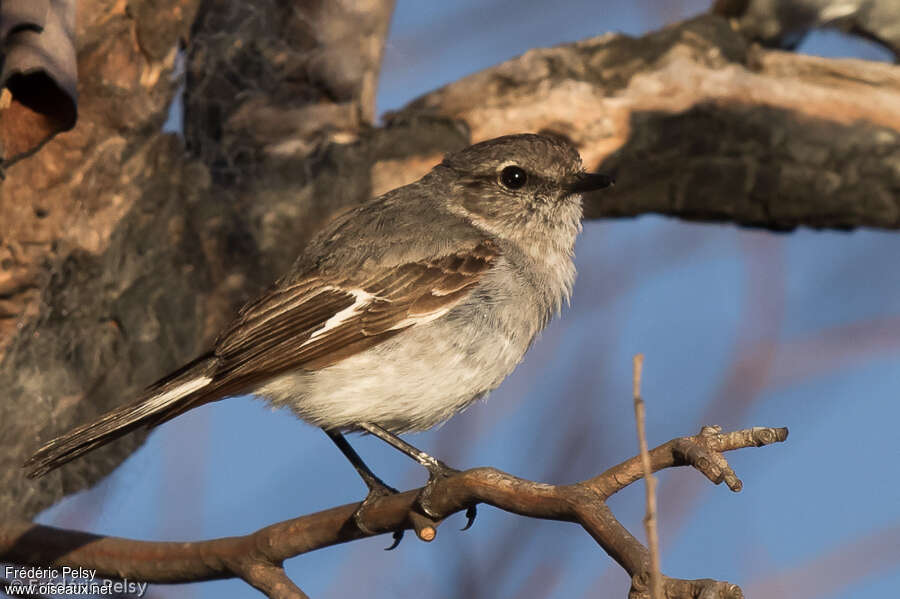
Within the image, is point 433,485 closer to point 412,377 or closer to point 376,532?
point 376,532

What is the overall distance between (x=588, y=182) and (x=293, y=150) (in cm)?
159

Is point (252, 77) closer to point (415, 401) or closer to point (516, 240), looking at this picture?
point (516, 240)

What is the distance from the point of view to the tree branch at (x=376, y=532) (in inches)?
85.4

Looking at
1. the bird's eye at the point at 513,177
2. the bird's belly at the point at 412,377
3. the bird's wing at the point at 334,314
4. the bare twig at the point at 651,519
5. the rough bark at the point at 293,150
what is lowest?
the bare twig at the point at 651,519

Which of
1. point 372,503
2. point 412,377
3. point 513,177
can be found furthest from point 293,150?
point 372,503

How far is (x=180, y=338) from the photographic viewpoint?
487 cm

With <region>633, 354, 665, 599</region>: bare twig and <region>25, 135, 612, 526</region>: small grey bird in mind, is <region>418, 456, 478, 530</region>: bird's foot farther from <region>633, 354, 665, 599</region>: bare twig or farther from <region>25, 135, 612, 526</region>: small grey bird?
<region>633, 354, 665, 599</region>: bare twig

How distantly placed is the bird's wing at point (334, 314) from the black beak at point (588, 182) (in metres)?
0.44

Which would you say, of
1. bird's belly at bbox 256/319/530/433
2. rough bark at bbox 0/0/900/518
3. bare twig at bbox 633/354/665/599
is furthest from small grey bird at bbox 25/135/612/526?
bare twig at bbox 633/354/665/599

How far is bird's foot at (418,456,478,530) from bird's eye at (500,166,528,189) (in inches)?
47.8

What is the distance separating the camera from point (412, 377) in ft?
12.0

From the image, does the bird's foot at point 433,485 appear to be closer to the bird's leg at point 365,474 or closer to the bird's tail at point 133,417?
the bird's leg at point 365,474

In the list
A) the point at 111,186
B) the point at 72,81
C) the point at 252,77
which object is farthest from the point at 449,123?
the point at 72,81

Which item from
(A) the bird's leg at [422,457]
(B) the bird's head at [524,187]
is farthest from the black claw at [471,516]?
(B) the bird's head at [524,187]
